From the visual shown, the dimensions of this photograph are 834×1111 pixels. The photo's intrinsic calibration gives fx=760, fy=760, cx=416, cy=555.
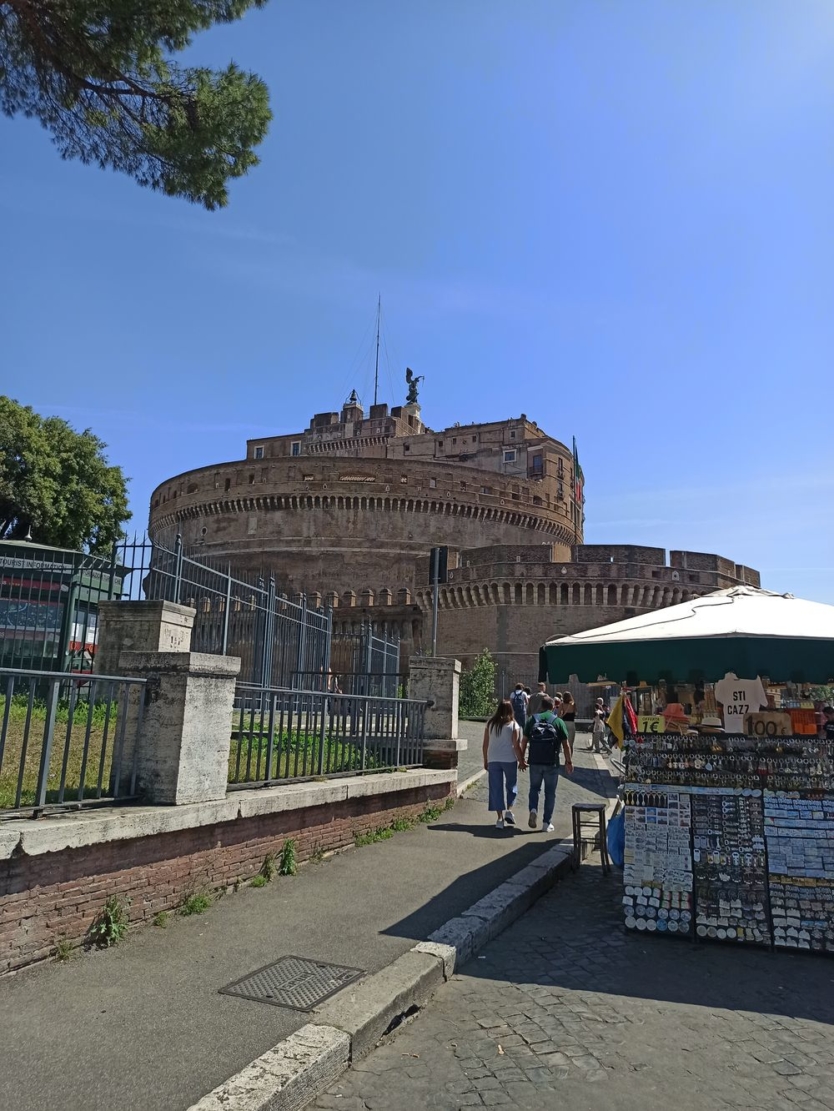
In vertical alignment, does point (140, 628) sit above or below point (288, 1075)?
above

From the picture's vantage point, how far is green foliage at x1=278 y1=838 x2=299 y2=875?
5820mm

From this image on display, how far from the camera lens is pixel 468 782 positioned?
10.8 meters

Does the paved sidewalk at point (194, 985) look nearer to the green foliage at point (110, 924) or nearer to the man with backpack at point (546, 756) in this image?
the green foliage at point (110, 924)

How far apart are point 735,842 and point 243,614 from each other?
7.14 meters

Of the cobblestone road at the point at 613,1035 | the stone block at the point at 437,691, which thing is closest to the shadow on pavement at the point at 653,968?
the cobblestone road at the point at 613,1035


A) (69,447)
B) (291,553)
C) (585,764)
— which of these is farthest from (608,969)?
(291,553)

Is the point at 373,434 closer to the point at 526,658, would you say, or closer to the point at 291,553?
the point at 291,553

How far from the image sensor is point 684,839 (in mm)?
4926

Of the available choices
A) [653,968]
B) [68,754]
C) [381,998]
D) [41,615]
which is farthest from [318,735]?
[41,615]

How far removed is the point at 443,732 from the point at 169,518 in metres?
43.1

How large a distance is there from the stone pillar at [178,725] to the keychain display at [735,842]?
2837mm

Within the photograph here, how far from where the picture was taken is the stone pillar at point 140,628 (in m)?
7.86

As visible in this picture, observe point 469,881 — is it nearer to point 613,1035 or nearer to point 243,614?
point 613,1035

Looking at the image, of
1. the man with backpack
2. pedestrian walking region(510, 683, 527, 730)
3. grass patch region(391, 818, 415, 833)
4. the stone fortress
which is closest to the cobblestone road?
grass patch region(391, 818, 415, 833)
